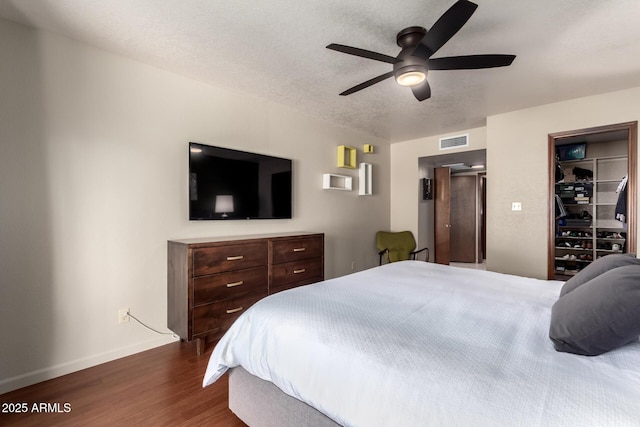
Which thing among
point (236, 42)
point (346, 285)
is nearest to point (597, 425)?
point (346, 285)

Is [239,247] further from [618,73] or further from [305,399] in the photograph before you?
[618,73]

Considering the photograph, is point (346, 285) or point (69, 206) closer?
point (346, 285)

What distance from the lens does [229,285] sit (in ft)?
8.64

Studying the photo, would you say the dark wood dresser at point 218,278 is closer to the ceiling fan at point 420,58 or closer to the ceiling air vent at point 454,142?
the ceiling fan at point 420,58

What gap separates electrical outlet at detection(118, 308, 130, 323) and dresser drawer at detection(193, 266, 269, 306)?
598 millimetres

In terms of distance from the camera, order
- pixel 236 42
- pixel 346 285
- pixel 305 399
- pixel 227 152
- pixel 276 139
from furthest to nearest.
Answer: pixel 276 139 < pixel 227 152 < pixel 236 42 < pixel 346 285 < pixel 305 399

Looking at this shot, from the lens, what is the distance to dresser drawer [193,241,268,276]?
2.45m

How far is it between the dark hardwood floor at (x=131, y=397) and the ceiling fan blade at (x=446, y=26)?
2.42 metres

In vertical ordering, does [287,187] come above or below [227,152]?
below

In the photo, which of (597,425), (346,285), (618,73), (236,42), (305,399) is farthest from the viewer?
(618,73)

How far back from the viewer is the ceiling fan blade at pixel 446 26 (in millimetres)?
1454

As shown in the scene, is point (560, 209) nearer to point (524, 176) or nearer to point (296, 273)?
point (524, 176)

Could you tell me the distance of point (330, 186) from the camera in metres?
4.15

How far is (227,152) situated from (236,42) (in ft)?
3.60
